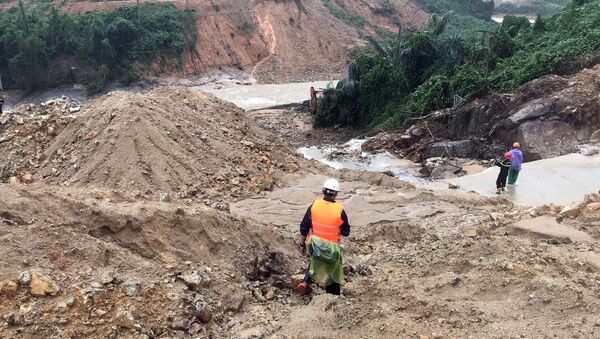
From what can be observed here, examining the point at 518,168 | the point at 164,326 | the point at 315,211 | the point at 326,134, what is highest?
the point at 315,211

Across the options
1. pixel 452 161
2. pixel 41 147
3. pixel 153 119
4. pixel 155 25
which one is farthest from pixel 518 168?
pixel 155 25

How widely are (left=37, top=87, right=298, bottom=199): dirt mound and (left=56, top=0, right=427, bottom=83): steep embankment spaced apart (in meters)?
24.0

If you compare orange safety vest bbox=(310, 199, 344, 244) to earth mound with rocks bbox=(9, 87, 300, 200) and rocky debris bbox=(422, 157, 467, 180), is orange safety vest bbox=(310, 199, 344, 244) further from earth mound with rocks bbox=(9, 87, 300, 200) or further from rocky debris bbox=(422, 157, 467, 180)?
rocky debris bbox=(422, 157, 467, 180)

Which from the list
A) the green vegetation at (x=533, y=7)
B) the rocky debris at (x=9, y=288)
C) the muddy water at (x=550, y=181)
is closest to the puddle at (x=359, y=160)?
the muddy water at (x=550, y=181)

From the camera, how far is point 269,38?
125 ft

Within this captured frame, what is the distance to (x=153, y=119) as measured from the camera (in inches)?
387

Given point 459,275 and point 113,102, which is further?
point 113,102

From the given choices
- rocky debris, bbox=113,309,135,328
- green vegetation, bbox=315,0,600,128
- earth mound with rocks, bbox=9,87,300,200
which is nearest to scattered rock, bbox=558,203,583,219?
earth mound with rocks, bbox=9,87,300,200

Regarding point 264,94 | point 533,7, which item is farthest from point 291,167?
point 533,7

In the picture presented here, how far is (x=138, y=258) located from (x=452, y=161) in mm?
10872

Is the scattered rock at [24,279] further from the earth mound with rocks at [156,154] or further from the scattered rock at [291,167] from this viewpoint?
the scattered rock at [291,167]

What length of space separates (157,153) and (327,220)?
17.1 feet

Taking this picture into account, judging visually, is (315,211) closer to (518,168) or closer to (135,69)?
(518,168)

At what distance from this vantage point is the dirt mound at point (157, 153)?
8852mm
